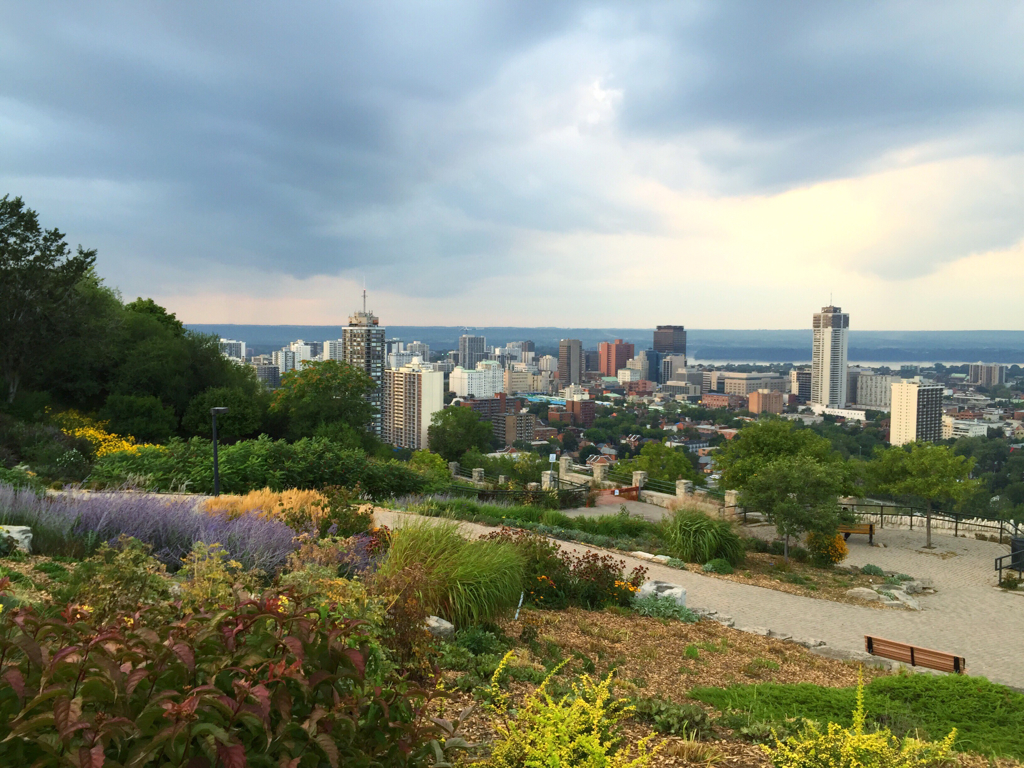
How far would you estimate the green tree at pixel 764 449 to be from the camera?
19.3 meters

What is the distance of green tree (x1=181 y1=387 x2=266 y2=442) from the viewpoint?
24969 millimetres

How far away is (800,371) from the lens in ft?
554

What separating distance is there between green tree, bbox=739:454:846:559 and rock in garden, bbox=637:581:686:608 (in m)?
5.79

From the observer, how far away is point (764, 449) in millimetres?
19984

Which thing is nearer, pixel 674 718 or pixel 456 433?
pixel 674 718

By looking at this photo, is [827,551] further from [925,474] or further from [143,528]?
[143,528]

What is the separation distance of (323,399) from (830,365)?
148743 mm

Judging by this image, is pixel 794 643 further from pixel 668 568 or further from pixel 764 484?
pixel 764 484

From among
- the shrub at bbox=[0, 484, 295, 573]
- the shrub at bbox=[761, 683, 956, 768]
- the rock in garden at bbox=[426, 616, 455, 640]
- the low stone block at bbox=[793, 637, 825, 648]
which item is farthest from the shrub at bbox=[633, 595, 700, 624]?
the shrub at bbox=[761, 683, 956, 768]

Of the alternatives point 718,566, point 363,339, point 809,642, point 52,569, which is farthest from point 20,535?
point 363,339

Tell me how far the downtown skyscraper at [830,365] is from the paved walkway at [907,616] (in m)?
152

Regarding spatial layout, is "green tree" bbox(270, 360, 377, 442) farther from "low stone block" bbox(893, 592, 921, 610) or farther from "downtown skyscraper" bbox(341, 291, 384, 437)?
"downtown skyscraper" bbox(341, 291, 384, 437)

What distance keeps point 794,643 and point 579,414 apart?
108050mm

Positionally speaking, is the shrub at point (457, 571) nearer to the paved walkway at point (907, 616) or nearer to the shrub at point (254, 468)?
the paved walkway at point (907, 616)
